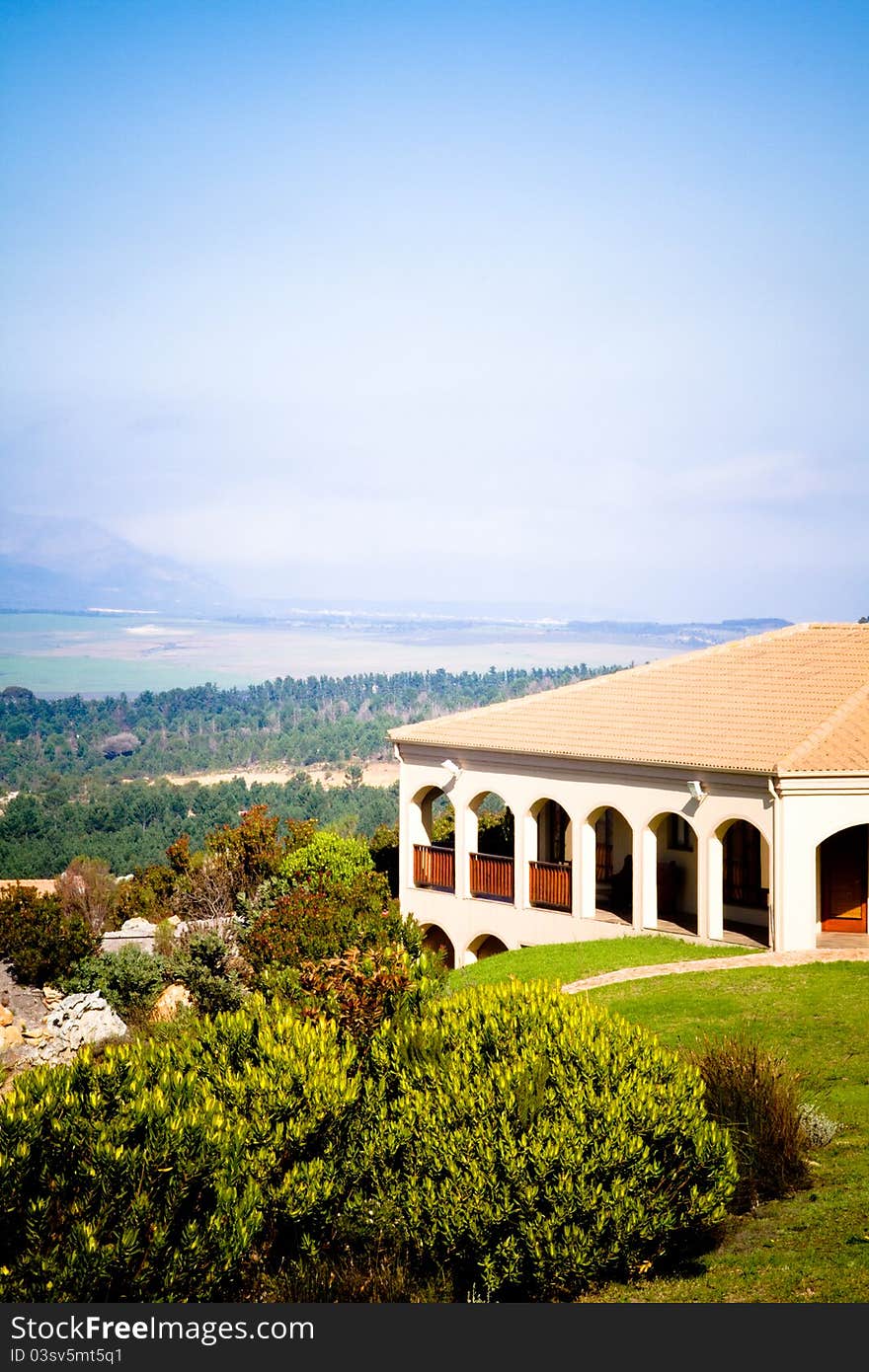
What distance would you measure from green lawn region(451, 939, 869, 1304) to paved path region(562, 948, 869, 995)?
382 millimetres

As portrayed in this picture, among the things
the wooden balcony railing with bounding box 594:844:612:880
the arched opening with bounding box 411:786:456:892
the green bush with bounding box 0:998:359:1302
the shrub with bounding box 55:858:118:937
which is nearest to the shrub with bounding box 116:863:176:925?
the shrub with bounding box 55:858:118:937

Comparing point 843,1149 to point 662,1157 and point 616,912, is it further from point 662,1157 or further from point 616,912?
point 616,912

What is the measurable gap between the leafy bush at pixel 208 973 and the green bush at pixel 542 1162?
14401 mm

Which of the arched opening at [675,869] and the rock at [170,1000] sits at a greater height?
the arched opening at [675,869]

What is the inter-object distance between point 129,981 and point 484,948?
24.2 feet

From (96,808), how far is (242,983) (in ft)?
197

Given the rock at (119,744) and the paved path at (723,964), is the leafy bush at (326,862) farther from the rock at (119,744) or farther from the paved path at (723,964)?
the rock at (119,744)

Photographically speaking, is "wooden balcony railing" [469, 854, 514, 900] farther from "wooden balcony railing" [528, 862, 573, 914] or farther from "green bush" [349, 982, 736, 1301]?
"green bush" [349, 982, 736, 1301]

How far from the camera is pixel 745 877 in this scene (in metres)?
23.0

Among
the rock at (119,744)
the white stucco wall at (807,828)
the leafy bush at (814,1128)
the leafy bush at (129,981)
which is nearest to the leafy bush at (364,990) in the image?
the leafy bush at (814,1128)

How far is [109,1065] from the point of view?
8719 mm

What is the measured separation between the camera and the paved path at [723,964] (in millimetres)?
17969

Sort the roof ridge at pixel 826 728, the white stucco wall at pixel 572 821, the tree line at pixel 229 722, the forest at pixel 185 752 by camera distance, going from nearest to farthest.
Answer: the roof ridge at pixel 826 728
the white stucco wall at pixel 572 821
the forest at pixel 185 752
the tree line at pixel 229 722

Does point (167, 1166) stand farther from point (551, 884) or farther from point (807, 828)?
point (551, 884)
